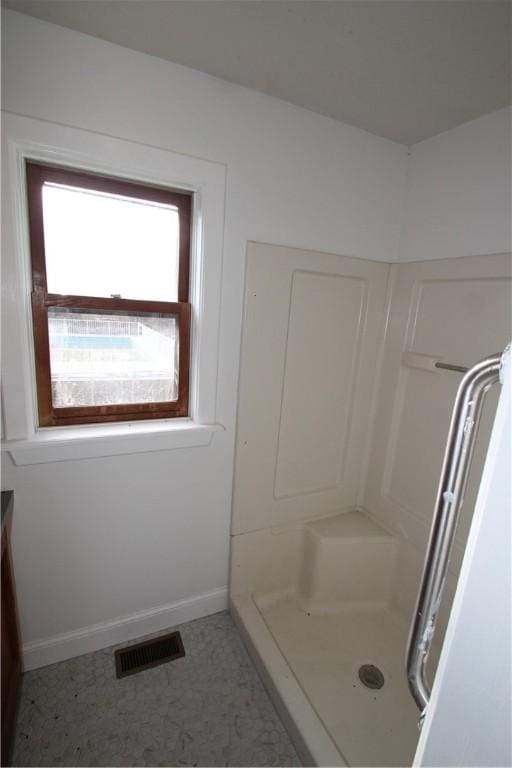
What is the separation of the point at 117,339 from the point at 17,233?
45 cm

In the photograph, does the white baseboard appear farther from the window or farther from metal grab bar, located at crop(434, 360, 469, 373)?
metal grab bar, located at crop(434, 360, 469, 373)

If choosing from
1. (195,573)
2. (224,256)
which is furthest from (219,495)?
(224,256)

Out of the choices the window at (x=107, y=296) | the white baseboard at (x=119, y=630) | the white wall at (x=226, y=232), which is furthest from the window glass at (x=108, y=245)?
the white baseboard at (x=119, y=630)

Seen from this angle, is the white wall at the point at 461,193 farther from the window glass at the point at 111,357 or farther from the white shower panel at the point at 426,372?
the window glass at the point at 111,357

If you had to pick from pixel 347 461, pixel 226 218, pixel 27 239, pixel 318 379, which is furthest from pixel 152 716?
pixel 226 218

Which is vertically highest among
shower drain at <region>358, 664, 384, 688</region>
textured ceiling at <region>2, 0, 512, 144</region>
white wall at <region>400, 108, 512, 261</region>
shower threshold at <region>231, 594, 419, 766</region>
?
textured ceiling at <region>2, 0, 512, 144</region>

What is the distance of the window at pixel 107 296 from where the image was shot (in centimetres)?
115

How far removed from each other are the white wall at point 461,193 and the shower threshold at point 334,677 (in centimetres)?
176

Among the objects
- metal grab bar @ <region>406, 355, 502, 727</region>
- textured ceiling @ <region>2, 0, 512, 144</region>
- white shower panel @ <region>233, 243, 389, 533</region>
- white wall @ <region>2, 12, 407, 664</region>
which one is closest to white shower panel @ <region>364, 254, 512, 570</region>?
white shower panel @ <region>233, 243, 389, 533</region>

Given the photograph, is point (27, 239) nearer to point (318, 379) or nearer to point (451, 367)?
point (318, 379)

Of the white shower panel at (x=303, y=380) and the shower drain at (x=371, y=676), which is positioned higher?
the white shower panel at (x=303, y=380)

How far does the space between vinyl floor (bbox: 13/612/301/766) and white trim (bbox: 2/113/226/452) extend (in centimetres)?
92

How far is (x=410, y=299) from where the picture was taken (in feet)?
5.22

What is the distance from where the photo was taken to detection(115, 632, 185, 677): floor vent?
1.39 m
